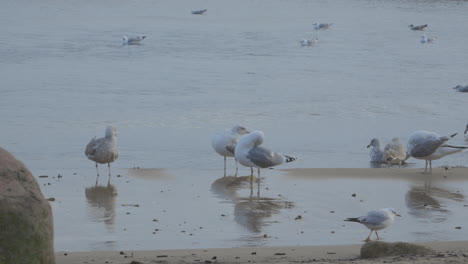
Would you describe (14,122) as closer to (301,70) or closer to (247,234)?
(247,234)

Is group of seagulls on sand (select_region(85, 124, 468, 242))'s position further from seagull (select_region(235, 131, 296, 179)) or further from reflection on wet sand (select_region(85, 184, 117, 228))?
reflection on wet sand (select_region(85, 184, 117, 228))

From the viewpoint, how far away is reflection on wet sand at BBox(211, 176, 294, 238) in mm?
11031

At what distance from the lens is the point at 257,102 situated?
80.4 ft

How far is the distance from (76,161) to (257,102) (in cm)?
922

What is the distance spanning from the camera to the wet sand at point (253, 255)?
8.71 metres

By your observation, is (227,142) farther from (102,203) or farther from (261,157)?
(102,203)

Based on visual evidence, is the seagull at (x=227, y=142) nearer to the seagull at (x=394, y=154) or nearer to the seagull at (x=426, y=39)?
the seagull at (x=394, y=154)

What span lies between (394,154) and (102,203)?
646 centimetres

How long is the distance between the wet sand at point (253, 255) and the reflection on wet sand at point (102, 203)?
1.57 m

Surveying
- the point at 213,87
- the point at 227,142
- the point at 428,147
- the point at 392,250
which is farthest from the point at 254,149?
the point at 213,87

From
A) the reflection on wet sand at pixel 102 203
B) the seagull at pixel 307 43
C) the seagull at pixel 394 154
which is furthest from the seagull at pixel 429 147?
the seagull at pixel 307 43

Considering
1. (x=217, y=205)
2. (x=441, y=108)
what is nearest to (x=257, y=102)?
(x=441, y=108)

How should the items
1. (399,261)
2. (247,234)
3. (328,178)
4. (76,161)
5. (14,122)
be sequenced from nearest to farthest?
(399,261)
(247,234)
(328,178)
(76,161)
(14,122)

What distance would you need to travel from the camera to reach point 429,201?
491 inches
